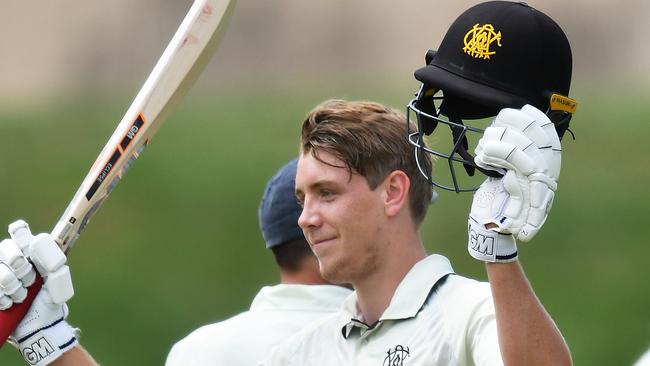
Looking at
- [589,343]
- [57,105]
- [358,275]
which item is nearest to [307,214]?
[358,275]

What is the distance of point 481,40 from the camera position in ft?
8.90

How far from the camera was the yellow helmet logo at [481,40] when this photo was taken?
2.70m

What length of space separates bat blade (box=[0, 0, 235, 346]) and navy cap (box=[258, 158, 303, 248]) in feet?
1.81

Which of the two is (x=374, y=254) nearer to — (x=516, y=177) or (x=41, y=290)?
(x=516, y=177)

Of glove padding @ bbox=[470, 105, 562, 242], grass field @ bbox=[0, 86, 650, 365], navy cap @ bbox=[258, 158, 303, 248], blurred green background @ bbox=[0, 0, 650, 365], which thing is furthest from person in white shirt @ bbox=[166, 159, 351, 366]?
grass field @ bbox=[0, 86, 650, 365]

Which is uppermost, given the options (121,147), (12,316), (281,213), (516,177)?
(121,147)

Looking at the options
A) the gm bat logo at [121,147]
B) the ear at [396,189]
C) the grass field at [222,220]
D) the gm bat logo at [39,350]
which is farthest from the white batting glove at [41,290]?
the grass field at [222,220]

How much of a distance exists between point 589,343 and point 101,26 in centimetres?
→ 599

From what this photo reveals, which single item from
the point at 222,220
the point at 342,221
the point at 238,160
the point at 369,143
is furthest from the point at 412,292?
the point at 238,160

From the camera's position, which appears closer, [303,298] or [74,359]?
[74,359]

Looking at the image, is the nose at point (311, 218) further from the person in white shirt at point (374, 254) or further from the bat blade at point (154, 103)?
the bat blade at point (154, 103)

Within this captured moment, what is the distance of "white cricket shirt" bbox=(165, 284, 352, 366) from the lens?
359 cm

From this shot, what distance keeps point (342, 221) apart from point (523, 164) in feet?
2.05

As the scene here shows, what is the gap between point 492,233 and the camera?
2557 millimetres
